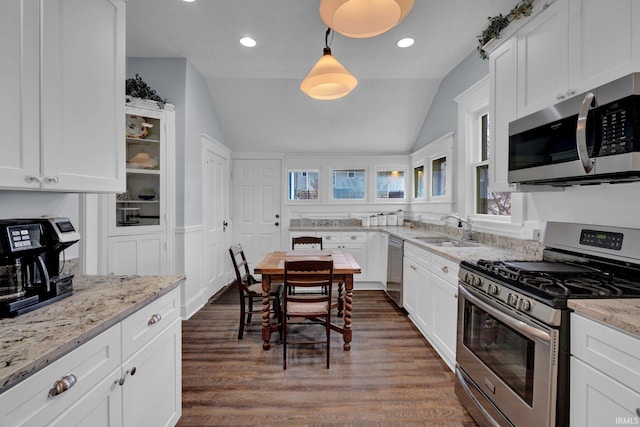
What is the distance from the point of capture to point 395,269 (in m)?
3.76

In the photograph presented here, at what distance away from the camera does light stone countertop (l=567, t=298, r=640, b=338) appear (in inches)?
39.0

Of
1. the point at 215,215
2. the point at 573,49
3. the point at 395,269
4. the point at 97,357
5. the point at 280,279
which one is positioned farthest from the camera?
the point at 215,215

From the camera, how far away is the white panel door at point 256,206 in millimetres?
5141

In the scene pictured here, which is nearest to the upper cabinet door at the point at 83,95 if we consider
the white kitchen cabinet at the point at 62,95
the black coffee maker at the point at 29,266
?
the white kitchen cabinet at the point at 62,95

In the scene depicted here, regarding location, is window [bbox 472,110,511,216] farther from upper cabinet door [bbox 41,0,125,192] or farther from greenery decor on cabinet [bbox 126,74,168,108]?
greenery decor on cabinet [bbox 126,74,168,108]

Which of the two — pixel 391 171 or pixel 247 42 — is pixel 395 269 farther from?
pixel 247 42

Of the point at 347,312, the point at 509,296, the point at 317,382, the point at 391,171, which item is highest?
the point at 391,171

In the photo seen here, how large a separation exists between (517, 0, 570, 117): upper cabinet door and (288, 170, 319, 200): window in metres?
3.61

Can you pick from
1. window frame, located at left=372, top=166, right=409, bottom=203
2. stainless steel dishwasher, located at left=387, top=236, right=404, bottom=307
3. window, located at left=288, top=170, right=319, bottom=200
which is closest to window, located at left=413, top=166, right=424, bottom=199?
window frame, located at left=372, top=166, right=409, bottom=203

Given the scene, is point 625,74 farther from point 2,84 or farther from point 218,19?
point 218,19

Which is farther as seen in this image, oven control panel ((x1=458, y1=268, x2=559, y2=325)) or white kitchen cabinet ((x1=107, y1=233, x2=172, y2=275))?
white kitchen cabinet ((x1=107, y1=233, x2=172, y2=275))

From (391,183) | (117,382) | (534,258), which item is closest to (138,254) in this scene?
(117,382)

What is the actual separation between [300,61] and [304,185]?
2226 mm

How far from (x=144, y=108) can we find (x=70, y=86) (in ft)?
6.49
